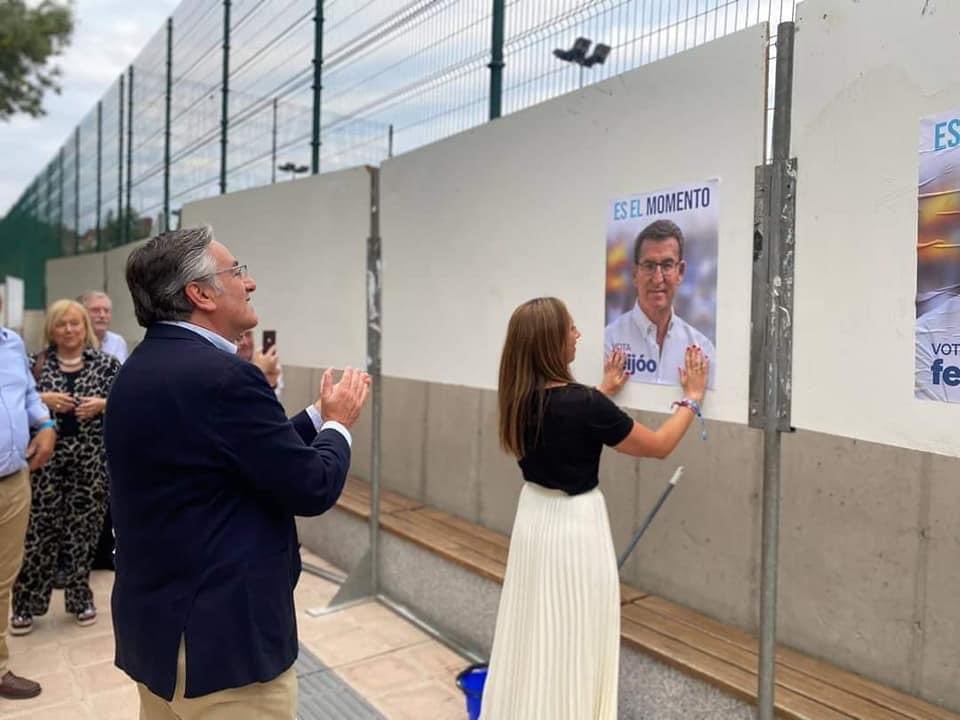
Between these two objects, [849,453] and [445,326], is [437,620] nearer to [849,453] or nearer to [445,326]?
[445,326]

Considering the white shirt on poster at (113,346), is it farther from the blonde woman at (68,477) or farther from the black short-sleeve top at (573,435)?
the black short-sleeve top at (573,435)

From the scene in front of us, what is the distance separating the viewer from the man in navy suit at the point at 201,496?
155cm

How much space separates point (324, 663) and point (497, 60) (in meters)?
2.97

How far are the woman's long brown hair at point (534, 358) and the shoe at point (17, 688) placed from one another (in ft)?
7.84

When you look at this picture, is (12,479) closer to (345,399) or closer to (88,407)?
(88,407)

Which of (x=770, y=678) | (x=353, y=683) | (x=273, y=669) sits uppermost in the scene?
(x=273, y=669)

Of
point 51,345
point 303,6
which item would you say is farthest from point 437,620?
point 303,6

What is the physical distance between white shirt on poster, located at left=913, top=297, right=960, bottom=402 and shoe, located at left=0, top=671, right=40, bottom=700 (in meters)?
3.43

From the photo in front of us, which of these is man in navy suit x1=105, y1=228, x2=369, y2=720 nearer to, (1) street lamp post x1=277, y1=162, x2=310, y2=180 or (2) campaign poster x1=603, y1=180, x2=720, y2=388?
(2) campaign poster x1=603, y1=180, x2=720, y2=388

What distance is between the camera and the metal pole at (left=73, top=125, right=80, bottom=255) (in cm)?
1402

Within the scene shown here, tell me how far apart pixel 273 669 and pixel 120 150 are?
11.5 m

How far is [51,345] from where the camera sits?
3.89m

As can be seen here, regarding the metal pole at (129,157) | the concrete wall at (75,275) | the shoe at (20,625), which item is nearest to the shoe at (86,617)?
the shoe at (20,625)

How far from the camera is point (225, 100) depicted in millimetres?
7137
